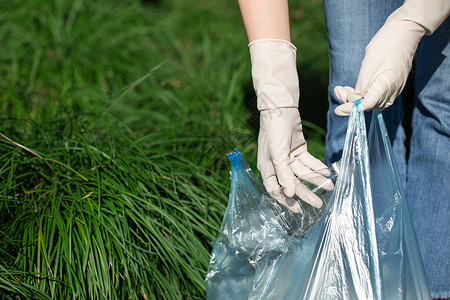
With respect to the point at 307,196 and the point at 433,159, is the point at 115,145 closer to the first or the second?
the point at 307,196

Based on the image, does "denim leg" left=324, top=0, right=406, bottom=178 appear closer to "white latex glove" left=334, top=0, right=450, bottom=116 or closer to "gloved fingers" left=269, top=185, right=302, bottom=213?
"white latex glove" left=334, top=0, right=450, bottom=116

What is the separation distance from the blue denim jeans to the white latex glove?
0.41 feet

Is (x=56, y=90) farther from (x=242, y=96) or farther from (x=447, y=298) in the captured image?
(x=447, y=298)

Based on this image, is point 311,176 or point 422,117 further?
point 422,117

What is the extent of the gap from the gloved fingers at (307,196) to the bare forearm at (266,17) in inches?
15.6

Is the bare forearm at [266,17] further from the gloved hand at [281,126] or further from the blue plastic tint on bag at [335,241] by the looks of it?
the blue plastic tint on bag at [335,241]

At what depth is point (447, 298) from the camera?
142cm

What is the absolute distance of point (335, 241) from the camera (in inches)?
41.8

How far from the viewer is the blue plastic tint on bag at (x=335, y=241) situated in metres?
1.05

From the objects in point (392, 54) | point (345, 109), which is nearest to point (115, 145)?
point (345, 109)

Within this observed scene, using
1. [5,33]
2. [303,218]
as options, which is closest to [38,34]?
[5,33]

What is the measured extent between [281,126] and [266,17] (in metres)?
0.28

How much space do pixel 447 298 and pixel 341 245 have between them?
1.99ft

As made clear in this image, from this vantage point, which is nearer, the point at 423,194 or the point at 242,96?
the point at 423,194
